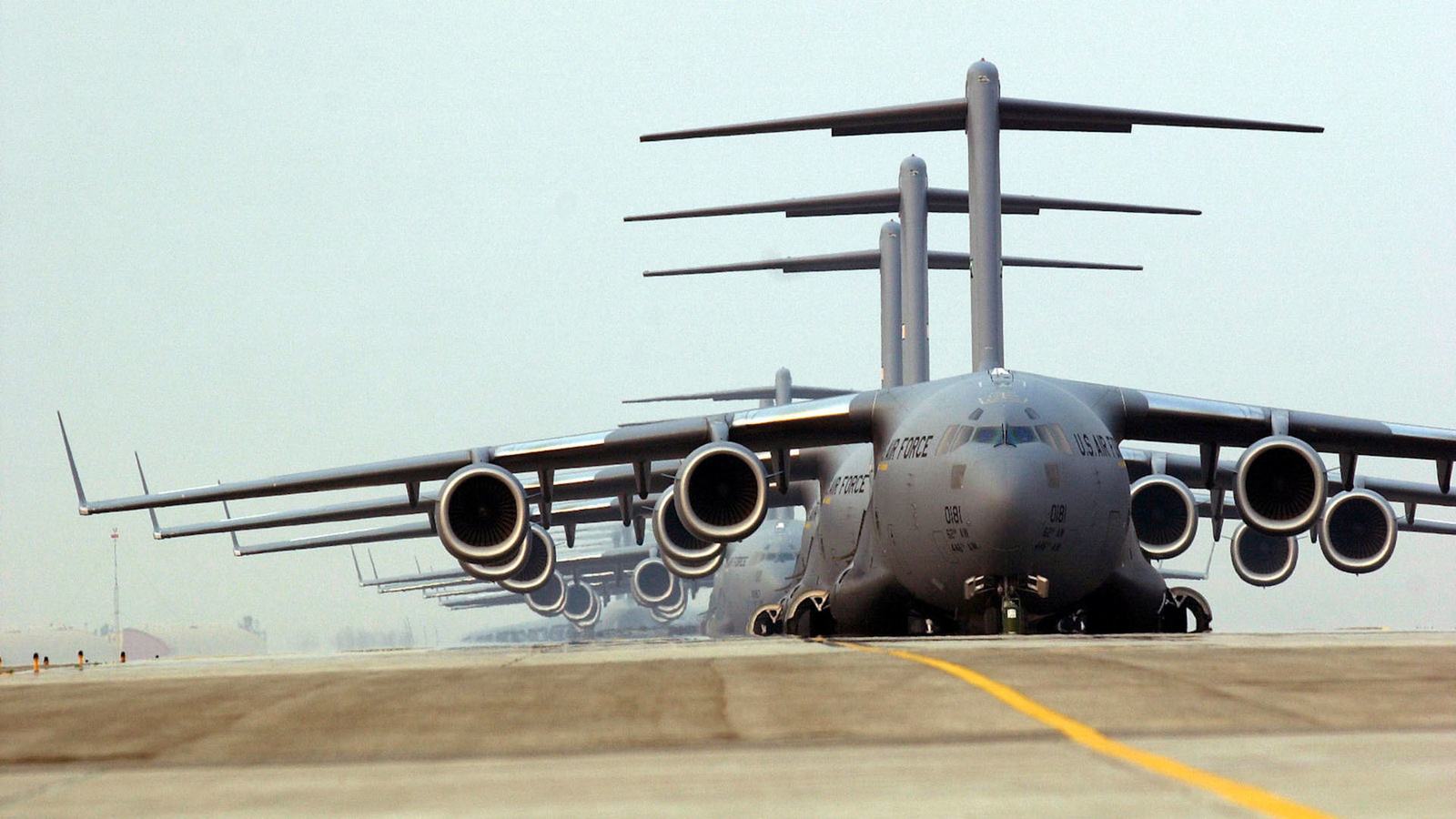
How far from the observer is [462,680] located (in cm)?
813

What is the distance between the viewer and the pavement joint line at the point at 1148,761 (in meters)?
3.79

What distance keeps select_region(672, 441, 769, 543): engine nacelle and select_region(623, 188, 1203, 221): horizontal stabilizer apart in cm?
659

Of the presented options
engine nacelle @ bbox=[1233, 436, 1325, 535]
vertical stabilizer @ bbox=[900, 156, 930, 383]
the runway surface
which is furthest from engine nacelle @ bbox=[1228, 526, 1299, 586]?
the runway surface

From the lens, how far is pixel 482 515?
59.0 feet

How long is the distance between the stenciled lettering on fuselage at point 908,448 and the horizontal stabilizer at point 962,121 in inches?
188

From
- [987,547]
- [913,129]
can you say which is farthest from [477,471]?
[913,129]

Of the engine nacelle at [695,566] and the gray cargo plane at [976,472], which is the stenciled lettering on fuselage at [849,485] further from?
the engine nacelle at [695,566]

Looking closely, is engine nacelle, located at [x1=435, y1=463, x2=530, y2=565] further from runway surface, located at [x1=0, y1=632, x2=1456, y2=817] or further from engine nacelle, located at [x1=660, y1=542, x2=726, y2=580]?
runway surface, located at [x1=0, y1=632, x2=1456, y2=817]

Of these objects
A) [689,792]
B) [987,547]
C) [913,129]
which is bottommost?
[987,547]

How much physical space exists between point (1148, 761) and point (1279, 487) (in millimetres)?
13356

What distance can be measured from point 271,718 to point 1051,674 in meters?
3.51

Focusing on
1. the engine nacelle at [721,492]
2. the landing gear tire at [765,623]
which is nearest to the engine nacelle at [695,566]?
the engine nacelle at [721,492]

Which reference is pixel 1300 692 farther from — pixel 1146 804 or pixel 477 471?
pixel 477 471

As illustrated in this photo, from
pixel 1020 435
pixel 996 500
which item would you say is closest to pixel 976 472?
pixel 996 500
